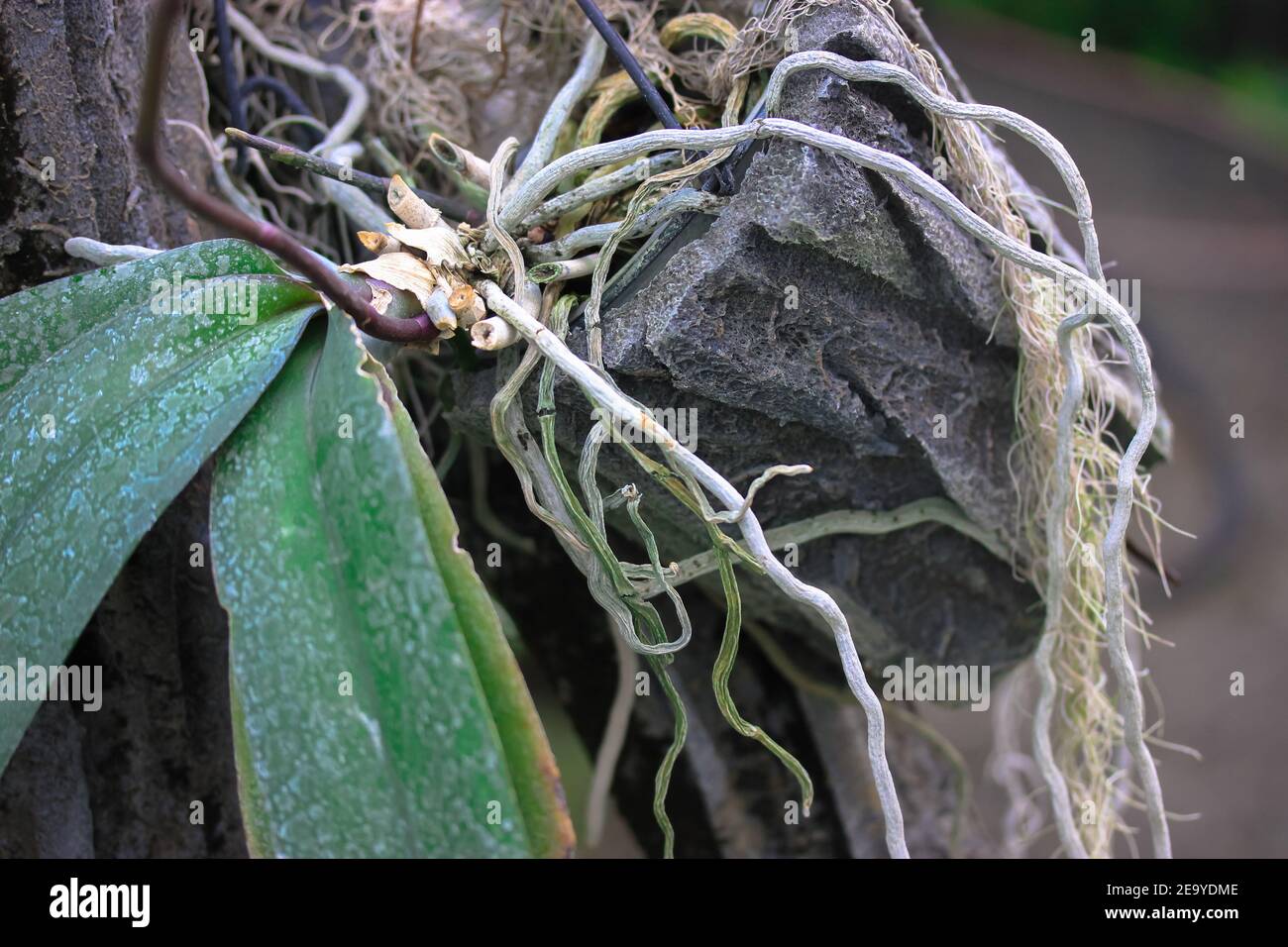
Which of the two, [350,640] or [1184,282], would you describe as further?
[1184,282]

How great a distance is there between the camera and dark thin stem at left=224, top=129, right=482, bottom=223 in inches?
20.7

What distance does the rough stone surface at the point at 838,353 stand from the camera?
52 cm

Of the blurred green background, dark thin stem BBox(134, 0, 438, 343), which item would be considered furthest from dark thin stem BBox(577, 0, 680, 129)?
the blurred green background

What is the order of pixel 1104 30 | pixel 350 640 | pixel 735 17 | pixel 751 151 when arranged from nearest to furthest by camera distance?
pixel 350 640 < pixel 751 151 < pixel 735 17 < pixel 1104 30

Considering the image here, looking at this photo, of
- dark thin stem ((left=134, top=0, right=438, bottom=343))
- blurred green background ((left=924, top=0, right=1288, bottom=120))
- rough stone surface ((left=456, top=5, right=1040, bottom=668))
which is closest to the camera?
dark thin stem ((left=134, top=0, right=438, bottom=343))

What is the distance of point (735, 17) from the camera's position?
2.11ft

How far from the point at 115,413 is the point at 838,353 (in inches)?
15.1

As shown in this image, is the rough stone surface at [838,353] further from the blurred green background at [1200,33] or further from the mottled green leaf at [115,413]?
the blurred green background at [1200,33]

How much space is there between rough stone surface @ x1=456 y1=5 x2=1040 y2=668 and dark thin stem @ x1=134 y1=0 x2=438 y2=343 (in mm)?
83

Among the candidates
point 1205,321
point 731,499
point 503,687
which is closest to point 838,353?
point 731,499

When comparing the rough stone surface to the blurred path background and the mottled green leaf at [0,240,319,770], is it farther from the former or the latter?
the blurred path background
